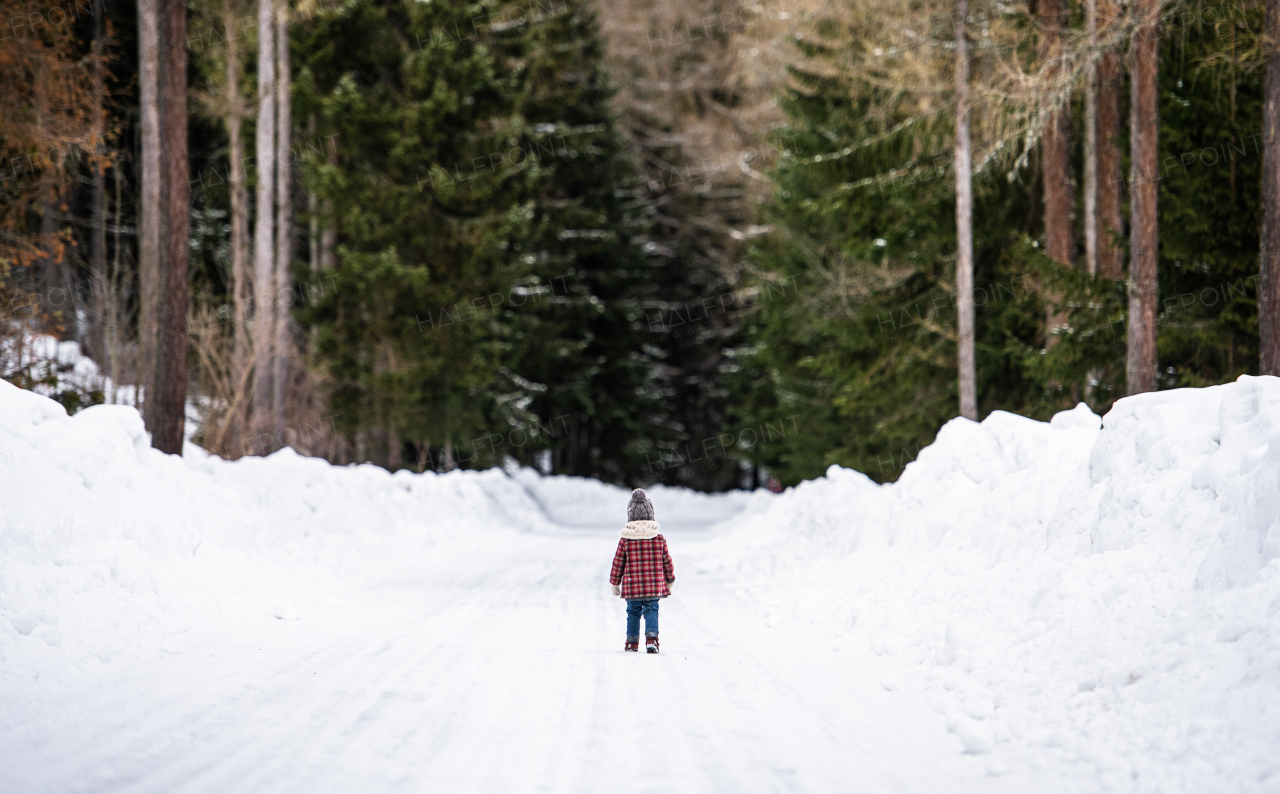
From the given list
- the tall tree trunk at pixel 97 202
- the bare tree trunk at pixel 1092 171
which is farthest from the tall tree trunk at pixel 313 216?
the bare tree trunk at pixel 1092 171

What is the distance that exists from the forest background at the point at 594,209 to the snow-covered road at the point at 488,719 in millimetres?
7384

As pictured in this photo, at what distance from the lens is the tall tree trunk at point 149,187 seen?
14727 mm

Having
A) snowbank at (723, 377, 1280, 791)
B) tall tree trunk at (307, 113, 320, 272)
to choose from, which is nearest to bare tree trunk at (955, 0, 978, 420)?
snowbank at (723, 377, 1280, 791)

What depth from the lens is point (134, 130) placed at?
2711 centimetres

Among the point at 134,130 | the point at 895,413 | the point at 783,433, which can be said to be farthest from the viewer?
Result: the point at 783,433

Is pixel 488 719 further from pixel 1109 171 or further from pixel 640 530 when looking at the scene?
pixel 1109 171

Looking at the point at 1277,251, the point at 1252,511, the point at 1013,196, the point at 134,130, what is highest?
the point at 134,130

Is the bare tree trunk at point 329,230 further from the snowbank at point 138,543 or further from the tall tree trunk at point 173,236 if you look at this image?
the tall tree trunk at point 173,236

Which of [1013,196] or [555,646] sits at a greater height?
[1013,196]

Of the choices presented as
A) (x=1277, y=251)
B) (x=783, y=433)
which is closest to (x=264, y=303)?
(x=1277, y=251)

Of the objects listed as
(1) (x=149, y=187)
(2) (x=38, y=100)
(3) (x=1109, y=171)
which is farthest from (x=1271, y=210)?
(2) (x=38, y=100)

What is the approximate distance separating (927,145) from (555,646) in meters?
13.3

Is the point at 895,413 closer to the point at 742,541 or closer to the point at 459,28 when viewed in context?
the point at 742,541

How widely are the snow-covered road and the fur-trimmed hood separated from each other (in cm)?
96
